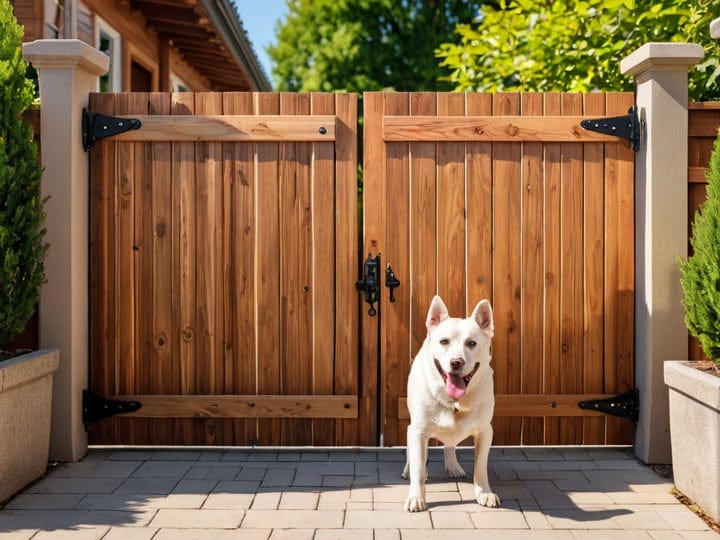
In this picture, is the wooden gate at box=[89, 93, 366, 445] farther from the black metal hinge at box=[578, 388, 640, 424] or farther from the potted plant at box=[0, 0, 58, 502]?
the black metal hinge at box=[578, 388, 640, 424]

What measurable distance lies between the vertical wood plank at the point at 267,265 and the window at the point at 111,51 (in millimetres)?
4194

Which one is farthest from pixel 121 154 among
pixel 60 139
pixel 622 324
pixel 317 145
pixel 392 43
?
pixel 392 43

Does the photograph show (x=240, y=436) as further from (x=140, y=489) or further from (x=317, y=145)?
(x=317, y=145)

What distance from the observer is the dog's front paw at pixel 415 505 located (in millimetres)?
3736

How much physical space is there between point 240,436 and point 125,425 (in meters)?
0.73

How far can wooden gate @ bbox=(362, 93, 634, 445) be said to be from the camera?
4.73m

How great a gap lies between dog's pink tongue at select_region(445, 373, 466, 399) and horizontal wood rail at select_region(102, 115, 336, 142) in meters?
1.75

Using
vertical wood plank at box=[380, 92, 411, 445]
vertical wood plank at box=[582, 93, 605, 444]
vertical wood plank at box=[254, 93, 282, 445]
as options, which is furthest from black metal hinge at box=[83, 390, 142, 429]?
vertical wood plank at box=[582, 93, 605, 444]

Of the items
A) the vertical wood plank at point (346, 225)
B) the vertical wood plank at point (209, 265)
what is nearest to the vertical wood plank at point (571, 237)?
the vertical wood plank at point (346, 225)

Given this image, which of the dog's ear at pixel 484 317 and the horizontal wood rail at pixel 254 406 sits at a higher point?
the dog's ear at pixel 484 317

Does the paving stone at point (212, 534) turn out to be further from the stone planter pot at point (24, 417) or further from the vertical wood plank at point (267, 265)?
the vertical wood plank at point (267, 265)

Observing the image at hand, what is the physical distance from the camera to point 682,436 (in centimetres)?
396

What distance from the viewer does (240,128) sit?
185 inches

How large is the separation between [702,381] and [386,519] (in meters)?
1.68
